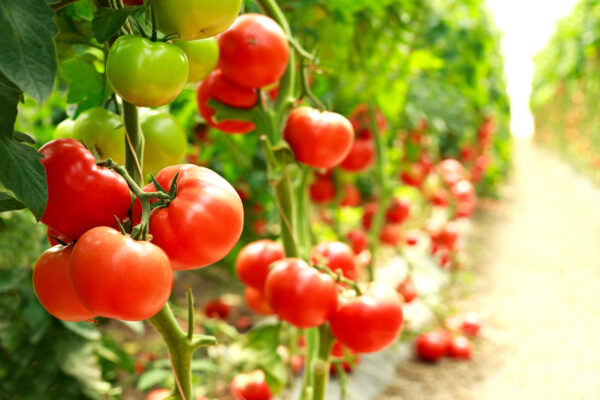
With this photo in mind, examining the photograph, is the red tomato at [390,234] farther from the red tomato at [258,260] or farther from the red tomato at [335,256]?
the red tomato at [258,260]

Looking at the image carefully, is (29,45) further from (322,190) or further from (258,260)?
(322,190)

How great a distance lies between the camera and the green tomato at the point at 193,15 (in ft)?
1.54

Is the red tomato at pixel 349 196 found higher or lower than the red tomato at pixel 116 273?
lower

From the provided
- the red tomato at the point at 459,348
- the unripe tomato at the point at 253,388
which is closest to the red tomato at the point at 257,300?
the unripe tomato at the point at 253,388

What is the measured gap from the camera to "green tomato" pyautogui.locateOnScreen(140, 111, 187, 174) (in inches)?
24.5

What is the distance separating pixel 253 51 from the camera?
2.40 ft

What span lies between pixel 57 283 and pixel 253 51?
0.40 metres

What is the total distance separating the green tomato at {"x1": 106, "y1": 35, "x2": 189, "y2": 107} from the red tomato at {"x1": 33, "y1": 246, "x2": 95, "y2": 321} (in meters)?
0.15

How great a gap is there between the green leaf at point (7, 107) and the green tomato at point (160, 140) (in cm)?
21

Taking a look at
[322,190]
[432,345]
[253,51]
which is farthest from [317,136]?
[432,345]

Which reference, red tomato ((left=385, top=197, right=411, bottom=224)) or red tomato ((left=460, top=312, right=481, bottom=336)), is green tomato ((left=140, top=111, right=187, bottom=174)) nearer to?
red tomato ((left=385, top=197, right=411, bottom=224))

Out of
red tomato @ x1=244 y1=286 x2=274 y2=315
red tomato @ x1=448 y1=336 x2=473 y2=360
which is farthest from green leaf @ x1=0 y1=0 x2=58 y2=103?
red tomato @ x1=448 y1=336 x2=473 y2=360

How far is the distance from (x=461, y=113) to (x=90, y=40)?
7.22 feet

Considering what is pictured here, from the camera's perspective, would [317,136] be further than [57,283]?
Yes
